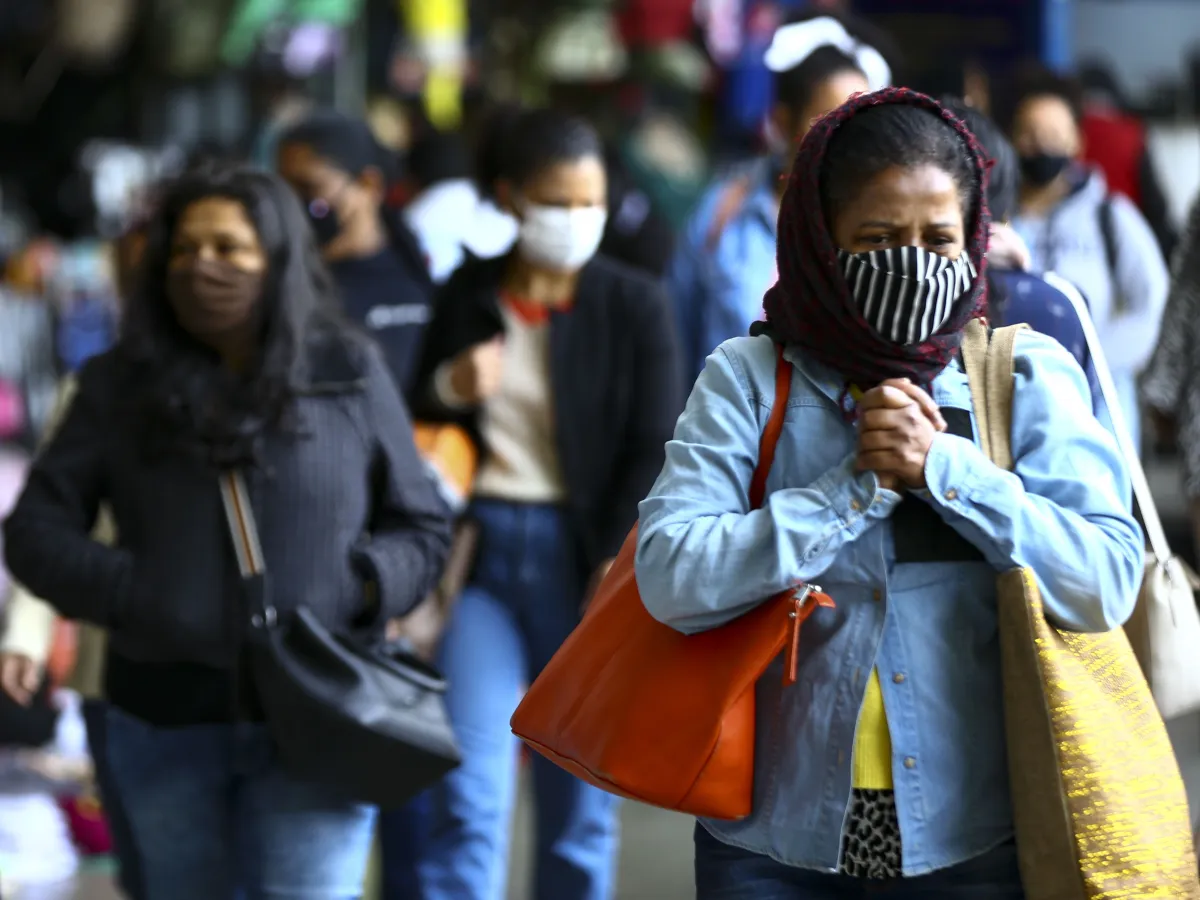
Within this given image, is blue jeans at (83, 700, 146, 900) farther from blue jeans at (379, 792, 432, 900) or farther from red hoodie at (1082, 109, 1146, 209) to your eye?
red hoodie at (1082, 109, 1146, 209)

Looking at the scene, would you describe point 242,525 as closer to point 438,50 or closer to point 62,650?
point 62,650

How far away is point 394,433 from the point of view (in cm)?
387

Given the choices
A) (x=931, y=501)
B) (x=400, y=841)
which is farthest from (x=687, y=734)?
(x=400, y=841)

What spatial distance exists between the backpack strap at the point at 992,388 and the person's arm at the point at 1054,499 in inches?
0.6

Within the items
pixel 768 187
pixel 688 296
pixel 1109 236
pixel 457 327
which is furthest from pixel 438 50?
pixel 457 327

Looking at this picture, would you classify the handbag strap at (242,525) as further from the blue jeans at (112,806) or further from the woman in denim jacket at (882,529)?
the woman in denim jacket at (882,529)

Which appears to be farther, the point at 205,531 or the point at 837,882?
the point at 205,531

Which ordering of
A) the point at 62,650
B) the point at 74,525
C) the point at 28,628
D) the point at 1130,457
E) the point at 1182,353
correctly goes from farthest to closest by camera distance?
the point at 62,650, the point at 1182,353, the point at 28,628, the point at 74,525, the point at 1130,457

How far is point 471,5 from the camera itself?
12312mm

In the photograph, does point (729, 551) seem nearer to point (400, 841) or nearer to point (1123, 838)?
point (1123, 838)

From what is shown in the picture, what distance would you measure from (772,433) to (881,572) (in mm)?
231

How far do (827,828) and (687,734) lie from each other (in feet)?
0.70

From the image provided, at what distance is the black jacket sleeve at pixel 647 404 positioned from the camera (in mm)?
4586

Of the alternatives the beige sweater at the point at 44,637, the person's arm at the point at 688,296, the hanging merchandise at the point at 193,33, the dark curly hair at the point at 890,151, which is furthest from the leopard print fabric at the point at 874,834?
the hanging merchandise at the point at 193,33
